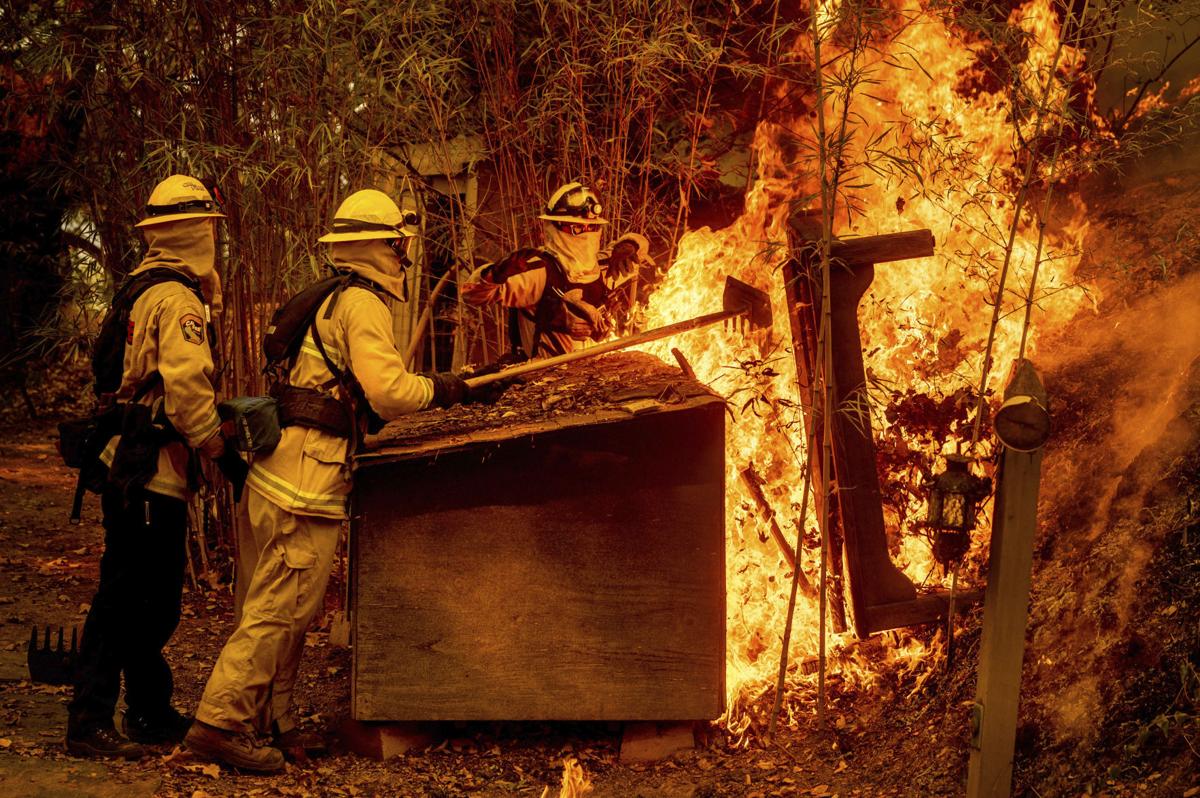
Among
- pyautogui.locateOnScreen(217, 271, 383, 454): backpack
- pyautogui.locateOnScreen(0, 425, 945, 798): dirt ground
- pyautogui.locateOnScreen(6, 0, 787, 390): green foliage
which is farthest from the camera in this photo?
pyautogui.locateOnScreen(6, 0, 787, 390): green foliage

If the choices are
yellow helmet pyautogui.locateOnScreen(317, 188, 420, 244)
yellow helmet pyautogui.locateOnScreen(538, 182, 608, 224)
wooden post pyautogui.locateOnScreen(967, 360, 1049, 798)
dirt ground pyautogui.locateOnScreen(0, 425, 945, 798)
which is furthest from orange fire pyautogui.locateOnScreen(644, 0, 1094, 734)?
yellow helmet pyautogui.locateOnScreen(317, 188, 420, 244)

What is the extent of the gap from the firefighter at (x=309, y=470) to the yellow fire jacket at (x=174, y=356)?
30 cm

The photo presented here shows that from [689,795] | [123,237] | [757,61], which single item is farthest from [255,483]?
[757,61]

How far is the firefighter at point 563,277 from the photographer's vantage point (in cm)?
596

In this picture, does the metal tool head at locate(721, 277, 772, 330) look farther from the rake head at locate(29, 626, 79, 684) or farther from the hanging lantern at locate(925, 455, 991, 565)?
the rake head at locate(29, 626, 79, 684)

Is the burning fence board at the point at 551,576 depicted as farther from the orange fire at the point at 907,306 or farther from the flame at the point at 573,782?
the orange fire at the point at 907,306

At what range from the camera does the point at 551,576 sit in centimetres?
490

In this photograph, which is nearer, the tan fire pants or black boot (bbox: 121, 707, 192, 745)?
the tan fire pants

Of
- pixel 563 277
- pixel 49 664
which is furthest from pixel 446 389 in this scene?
pixel 49 664

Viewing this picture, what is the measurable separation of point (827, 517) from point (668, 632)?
32.2 inches

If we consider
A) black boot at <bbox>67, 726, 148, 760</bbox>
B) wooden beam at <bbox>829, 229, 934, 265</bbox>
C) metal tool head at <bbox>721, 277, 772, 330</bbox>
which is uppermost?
wooden beam at <bbox>829, 229, 934, 265</bbox>

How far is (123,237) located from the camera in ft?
25.0

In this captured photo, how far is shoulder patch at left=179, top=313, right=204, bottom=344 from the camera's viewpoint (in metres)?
4.77

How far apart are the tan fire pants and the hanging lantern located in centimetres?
238
